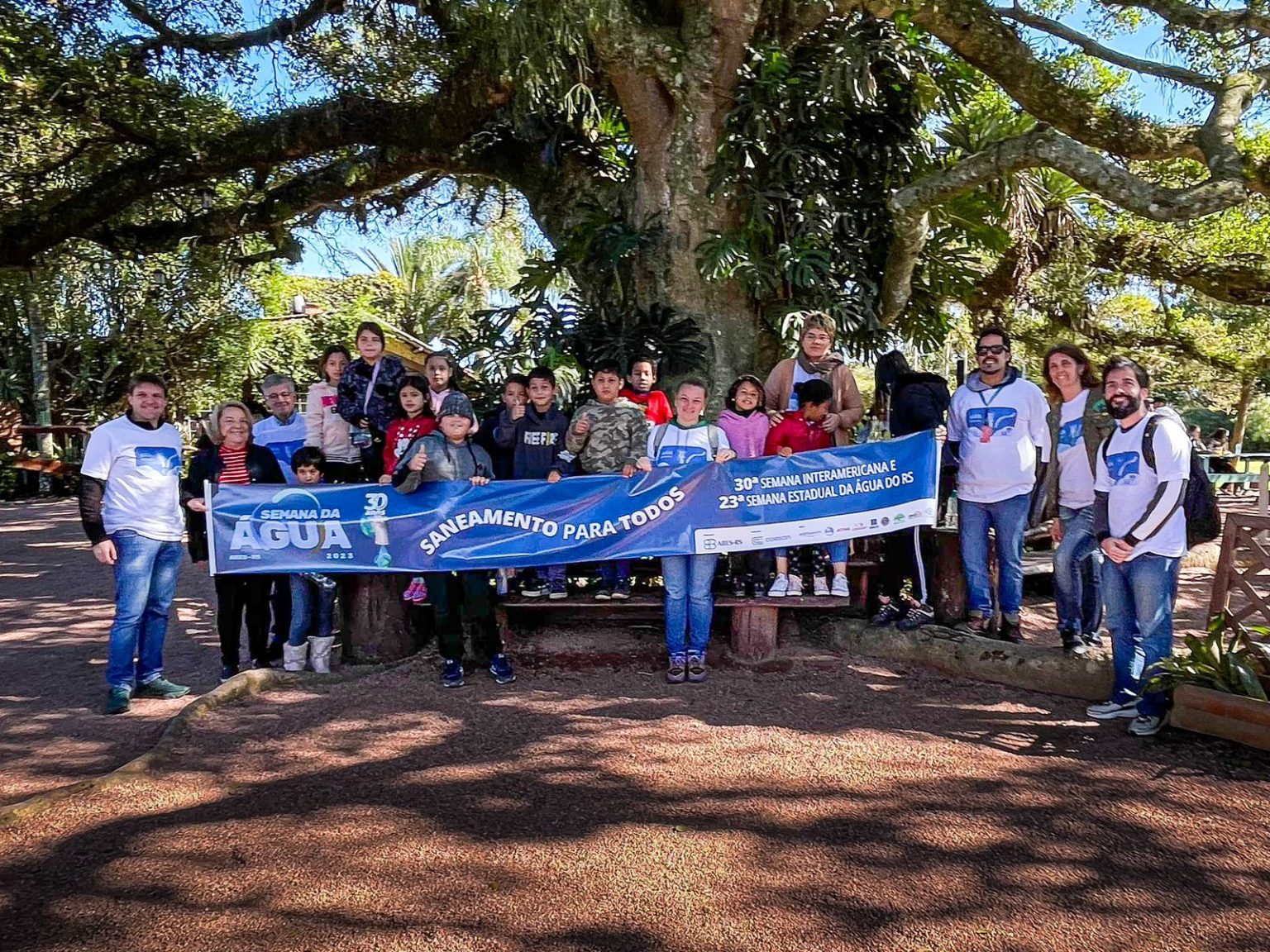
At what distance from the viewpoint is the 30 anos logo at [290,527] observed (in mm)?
6207

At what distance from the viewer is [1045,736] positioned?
4.98 metres

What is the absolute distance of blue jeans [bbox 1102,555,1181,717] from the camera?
194 inches

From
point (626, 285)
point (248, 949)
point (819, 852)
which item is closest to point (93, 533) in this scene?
point (248, 949)

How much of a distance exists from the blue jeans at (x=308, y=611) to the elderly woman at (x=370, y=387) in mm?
1195

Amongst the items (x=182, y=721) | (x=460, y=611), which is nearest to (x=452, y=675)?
(x=460, y=611)

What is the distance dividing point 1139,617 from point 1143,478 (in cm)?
77

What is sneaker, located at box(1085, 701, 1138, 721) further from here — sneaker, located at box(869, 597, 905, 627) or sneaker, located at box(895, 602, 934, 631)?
sneaker, located at box(869, 597, 905, 627)

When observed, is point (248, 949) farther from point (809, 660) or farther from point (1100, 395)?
point (1100, 395)

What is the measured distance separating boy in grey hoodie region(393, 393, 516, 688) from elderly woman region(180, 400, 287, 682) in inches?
42.8

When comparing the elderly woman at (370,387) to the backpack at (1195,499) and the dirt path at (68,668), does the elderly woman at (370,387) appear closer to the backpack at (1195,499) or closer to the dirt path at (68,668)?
the dirt path at (68,668)

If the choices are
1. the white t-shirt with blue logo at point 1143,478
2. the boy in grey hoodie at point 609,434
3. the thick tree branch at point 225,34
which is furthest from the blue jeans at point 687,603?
the thick tree branch at point 225,34

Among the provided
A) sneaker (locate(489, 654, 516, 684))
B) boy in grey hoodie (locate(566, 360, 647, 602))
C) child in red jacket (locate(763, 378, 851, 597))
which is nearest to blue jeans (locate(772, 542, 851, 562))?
child in red jacket (locate(763, 378, 851, 597))

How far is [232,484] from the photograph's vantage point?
6277 mm

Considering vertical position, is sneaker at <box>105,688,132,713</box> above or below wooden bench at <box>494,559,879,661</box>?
below
